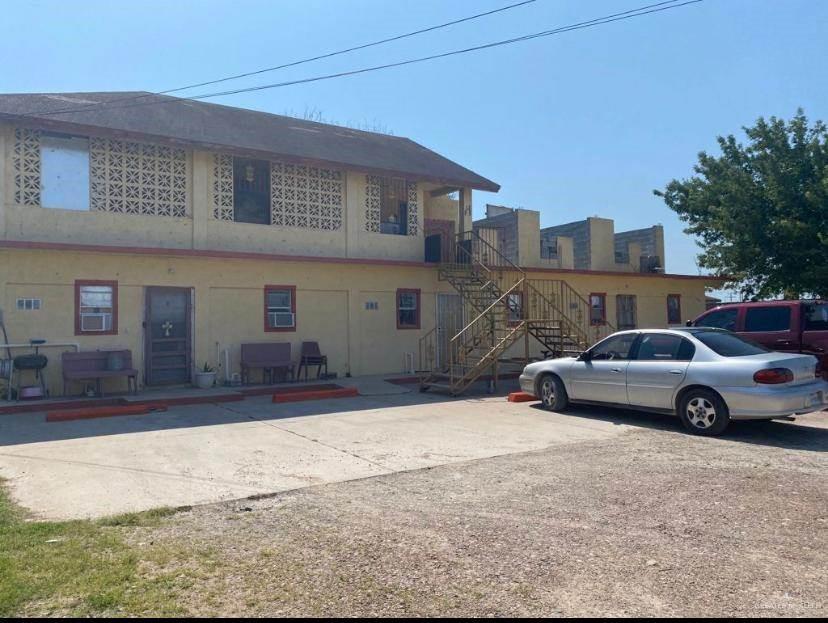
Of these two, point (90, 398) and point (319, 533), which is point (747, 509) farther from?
point (90, 398)

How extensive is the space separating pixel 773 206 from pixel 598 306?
6.46 meters

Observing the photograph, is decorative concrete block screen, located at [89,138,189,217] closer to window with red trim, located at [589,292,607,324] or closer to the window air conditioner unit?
the window air conditioner unit

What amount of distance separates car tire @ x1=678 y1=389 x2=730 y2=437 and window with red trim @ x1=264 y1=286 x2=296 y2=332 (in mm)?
9624

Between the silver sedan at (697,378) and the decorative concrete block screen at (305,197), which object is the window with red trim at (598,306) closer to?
the decorative concrete block screen at (305,197)

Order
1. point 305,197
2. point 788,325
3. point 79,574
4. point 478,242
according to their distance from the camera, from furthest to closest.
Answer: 1. point 478,242
2. point 305,197
3. point 788,325
4. point 79,574

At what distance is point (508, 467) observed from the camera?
727 cm

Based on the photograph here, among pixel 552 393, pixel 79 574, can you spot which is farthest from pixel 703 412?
pixel 79 574

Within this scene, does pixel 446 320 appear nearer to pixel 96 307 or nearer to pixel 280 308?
pixel 280 308

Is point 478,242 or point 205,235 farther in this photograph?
point 478,242

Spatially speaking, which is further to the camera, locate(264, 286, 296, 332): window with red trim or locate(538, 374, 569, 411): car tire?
locate(264, 286, 296, 332): window with red trim

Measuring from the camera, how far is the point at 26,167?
1337 centimetres

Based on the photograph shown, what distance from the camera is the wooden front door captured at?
14000 millimetres

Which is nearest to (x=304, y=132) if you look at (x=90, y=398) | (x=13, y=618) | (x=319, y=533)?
(x=90, y=398)

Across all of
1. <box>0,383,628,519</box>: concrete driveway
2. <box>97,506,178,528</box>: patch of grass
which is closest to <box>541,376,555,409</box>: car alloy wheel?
<box>0,383,628,519</box>: concrete driveway
